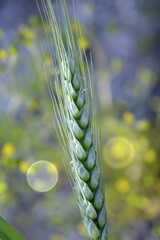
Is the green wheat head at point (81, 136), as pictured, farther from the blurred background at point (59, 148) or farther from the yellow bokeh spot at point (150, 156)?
the yellow bokeh spot at point (150, 156)

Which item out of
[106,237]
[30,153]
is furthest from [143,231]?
[106,237]

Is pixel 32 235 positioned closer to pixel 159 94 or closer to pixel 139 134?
pixel 139 134

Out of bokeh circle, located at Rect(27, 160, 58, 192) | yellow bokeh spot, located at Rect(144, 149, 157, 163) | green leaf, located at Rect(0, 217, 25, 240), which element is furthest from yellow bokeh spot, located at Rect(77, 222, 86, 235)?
green leaf, located at Rect(0, 217, 25, 240)

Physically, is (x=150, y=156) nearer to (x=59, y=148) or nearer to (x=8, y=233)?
(x=59, y=148)

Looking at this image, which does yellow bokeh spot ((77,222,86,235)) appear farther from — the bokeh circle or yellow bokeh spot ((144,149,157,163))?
yellow bokeh spot ((144,149,157,163))

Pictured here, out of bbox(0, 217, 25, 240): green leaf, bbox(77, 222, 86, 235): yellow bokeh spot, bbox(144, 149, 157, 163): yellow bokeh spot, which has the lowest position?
bbox(77, 222, 86, 235): yellow bokeh spot
